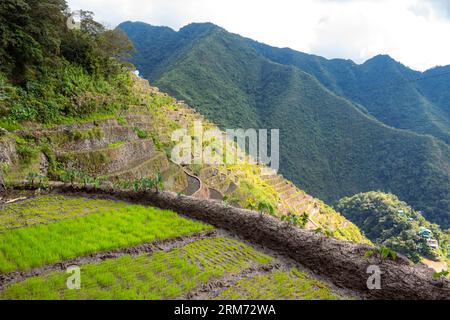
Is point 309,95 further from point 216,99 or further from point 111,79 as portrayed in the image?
point 111,79

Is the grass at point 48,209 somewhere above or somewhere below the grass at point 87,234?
above

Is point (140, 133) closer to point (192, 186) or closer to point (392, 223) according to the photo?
point (192, 186)

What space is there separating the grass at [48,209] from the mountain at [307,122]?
215ft

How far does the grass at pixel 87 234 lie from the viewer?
6.84 meters

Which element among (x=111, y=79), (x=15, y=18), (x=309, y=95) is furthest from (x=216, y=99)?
(x=15, y=18)

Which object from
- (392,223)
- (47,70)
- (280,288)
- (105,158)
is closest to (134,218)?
(280,288)

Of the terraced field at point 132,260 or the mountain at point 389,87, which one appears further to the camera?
the mountain at point 389,87

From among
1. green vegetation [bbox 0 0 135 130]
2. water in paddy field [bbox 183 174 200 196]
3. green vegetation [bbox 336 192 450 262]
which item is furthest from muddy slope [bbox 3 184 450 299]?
green vegetation [bbox 336 192 450 262]

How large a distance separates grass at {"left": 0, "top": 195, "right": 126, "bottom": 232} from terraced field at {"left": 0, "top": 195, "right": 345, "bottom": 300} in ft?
0.09

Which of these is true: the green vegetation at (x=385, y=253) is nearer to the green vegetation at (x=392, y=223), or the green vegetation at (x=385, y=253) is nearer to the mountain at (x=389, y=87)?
the green vegetation at (x=392, y=223)

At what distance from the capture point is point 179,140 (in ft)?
105

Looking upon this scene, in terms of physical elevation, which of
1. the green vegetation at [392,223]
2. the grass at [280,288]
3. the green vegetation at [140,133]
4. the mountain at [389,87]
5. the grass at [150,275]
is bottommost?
the green vegetation at [392,223]

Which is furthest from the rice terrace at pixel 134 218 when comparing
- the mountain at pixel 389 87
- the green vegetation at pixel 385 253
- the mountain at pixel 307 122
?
the mountain at pixel 389 87

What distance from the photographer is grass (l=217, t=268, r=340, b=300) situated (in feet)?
19.0
